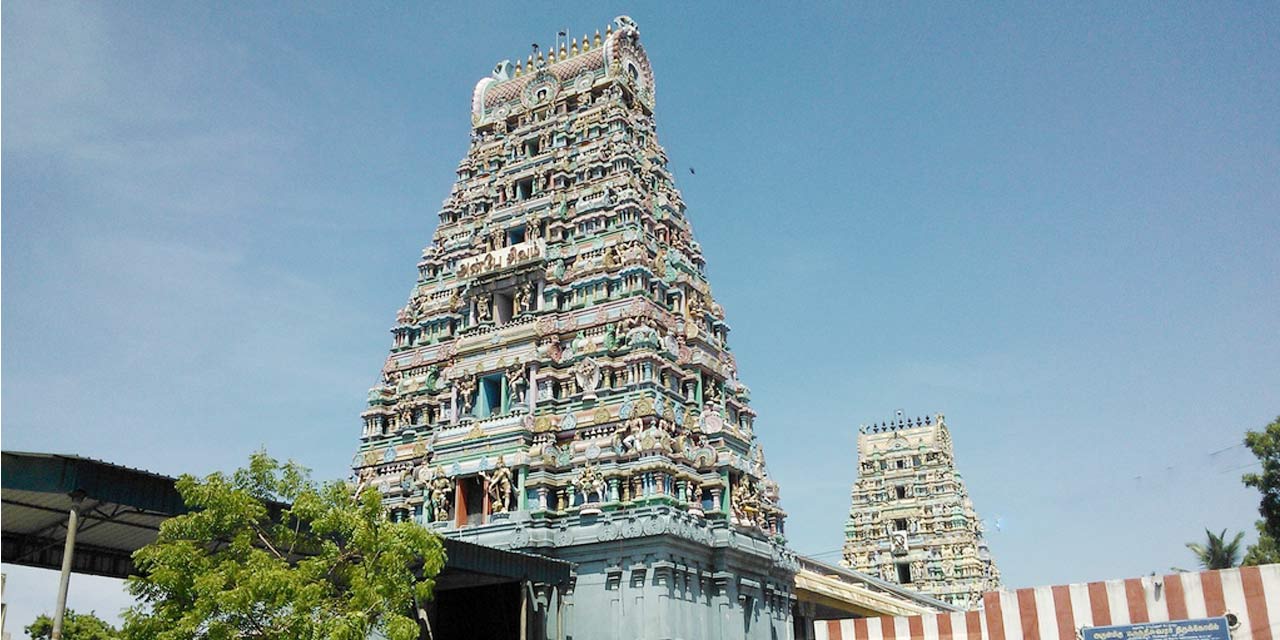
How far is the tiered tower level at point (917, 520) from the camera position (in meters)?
80.9

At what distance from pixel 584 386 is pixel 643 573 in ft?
27.1

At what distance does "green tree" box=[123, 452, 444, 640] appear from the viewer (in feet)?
71.8

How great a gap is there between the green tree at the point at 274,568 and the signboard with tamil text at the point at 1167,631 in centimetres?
1659

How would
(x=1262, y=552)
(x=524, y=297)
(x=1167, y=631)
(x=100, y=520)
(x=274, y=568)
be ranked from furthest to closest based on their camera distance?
(x=1262, y=552) → (x=524, y=297) → (x=100, y=520) → (x=1167, y=631) → (x=274, y=568)

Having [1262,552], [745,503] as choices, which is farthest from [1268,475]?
[745,503]

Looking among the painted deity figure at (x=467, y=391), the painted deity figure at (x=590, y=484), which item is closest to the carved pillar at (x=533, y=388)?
the painted deity figure at (x=467, y=391)

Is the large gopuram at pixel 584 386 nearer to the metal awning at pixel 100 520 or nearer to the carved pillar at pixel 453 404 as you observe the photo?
the carved pillar at pixel 453 404

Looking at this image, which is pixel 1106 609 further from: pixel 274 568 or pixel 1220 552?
pixel 1220 552

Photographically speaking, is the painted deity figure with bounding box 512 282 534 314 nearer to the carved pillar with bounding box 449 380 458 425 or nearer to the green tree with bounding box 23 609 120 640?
the carved pillar with bounding box 449 380 458 425

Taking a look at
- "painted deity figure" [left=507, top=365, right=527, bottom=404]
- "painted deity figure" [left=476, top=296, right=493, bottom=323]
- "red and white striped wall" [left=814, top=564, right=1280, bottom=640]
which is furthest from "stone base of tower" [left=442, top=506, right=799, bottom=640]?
"painted deity figure" [left=476, top=296, right=493, bottom=323]

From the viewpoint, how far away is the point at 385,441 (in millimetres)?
44906

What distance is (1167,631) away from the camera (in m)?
25.4

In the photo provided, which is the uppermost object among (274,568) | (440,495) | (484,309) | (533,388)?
(484,309)

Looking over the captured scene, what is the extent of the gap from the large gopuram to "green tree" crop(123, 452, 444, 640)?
12428mm
